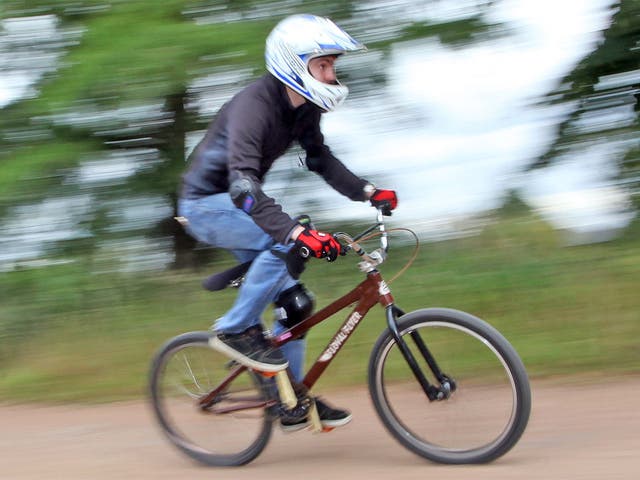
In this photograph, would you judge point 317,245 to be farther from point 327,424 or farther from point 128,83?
point 128,83

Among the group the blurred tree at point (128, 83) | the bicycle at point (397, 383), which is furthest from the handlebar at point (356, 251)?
the blurred tree at point (128, 83)

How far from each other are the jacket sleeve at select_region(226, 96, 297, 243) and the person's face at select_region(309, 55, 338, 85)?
0.25 m

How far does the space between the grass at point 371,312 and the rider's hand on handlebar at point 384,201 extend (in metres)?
1.15

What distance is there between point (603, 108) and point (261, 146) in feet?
11.3

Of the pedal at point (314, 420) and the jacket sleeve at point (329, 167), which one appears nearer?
the pedal at point (314, 420)

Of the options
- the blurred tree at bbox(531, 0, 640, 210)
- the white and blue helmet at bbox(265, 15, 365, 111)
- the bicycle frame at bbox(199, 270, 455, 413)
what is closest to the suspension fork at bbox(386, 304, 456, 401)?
the bicycle frame at bbox(199, 270, 455, 413)

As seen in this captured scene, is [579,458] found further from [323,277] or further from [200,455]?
[323,277]

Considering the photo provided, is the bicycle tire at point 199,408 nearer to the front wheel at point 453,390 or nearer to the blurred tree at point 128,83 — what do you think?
the front wheel at point 453,390

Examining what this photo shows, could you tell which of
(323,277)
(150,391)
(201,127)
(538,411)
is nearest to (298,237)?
(150,391)

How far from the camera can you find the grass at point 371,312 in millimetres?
5055

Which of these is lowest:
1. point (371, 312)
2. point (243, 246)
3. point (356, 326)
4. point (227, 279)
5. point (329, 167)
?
point (371, 312)

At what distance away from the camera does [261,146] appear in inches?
145

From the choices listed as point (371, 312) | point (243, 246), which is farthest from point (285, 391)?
point (371, 312)

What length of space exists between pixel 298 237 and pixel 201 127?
119 inches
